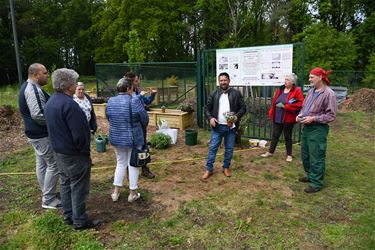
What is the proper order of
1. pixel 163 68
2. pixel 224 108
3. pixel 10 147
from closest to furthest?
1. pixel 224 108
2. pixel 10 147
3. pixel 163 68

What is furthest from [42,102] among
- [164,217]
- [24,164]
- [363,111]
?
[363,111]

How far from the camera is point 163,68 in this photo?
10.6 meters

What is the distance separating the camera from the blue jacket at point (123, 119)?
3.57 metres

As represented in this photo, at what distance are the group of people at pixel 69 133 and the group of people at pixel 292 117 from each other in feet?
4.42

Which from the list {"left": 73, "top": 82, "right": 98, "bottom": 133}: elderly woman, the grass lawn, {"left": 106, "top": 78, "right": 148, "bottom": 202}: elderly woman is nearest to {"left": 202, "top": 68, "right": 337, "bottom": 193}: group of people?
the grass lawn

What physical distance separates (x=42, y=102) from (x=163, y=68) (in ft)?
24.3

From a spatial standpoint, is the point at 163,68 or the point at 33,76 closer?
the point at 33,76

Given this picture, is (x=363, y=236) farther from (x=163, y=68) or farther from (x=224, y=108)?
(x=163, y=68)

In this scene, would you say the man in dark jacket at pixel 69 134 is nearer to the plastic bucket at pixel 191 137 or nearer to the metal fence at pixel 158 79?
the plastic bucket at pixel 191 137

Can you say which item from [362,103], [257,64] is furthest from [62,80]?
[362,103]

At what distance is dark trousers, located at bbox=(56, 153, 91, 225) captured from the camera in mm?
3074

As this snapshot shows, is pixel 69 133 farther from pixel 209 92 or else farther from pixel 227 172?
pixel 209 92

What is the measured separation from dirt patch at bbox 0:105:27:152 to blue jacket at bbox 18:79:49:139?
3746 mm

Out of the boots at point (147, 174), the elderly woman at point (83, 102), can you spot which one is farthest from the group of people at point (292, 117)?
the elderly woman at point (83, 102)
